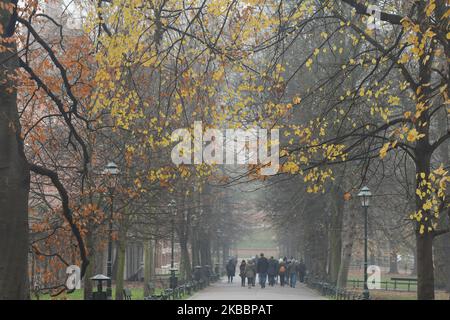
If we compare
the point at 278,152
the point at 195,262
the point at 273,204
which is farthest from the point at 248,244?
the point at 278,152

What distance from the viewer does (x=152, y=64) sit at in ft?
39.2

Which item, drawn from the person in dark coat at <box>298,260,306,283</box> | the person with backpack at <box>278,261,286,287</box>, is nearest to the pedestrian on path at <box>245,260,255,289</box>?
the person with backpack at <box>278,261,286,287</box>

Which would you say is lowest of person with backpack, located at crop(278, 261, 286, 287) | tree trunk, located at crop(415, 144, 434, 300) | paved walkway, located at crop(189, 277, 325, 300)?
paved walkway, located at crop(189, 277, 325, 300)

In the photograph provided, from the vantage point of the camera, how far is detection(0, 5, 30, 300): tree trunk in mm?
10398

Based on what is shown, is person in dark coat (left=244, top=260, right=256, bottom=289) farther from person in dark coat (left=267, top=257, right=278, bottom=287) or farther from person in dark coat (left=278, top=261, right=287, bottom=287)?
person in dark coat (left=278, top=261, right=287, bottom=287)

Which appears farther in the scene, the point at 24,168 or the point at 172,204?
the point at 172,204

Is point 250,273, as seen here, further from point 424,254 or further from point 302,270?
point 424,254

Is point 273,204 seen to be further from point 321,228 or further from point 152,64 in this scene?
point 152,64

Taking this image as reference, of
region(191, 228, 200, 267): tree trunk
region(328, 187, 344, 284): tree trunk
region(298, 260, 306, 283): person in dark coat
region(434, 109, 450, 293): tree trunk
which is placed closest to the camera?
region(434, 109, 450, 293): tree trunk

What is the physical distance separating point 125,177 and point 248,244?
118m

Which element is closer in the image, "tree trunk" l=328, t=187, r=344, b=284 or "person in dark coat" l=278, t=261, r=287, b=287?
"tree trunk" l=328, t=187, r=344, b=284

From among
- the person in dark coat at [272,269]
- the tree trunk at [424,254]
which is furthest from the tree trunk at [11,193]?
the person in dark coat at [272,269]

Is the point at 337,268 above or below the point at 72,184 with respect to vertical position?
below

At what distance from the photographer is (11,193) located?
10484 millimetres
